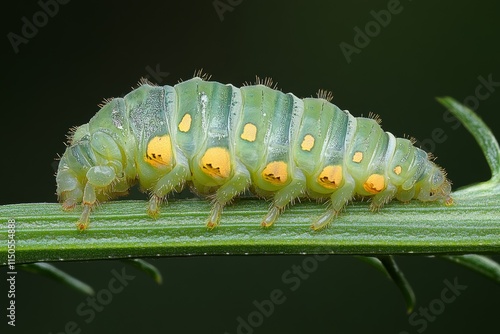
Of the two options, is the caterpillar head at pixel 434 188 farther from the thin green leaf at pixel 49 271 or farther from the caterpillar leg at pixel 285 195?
the thin green leaf at pixel 49 271

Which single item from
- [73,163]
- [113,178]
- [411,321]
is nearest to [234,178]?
[113,178]

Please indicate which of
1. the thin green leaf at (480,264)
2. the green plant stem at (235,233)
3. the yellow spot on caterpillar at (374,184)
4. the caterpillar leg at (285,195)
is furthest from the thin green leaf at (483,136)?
the caterpillar leg at (285,195)

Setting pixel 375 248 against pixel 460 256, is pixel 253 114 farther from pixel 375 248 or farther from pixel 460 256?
pixel 460 256

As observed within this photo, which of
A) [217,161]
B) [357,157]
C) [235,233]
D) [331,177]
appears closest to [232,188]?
[217,161]
